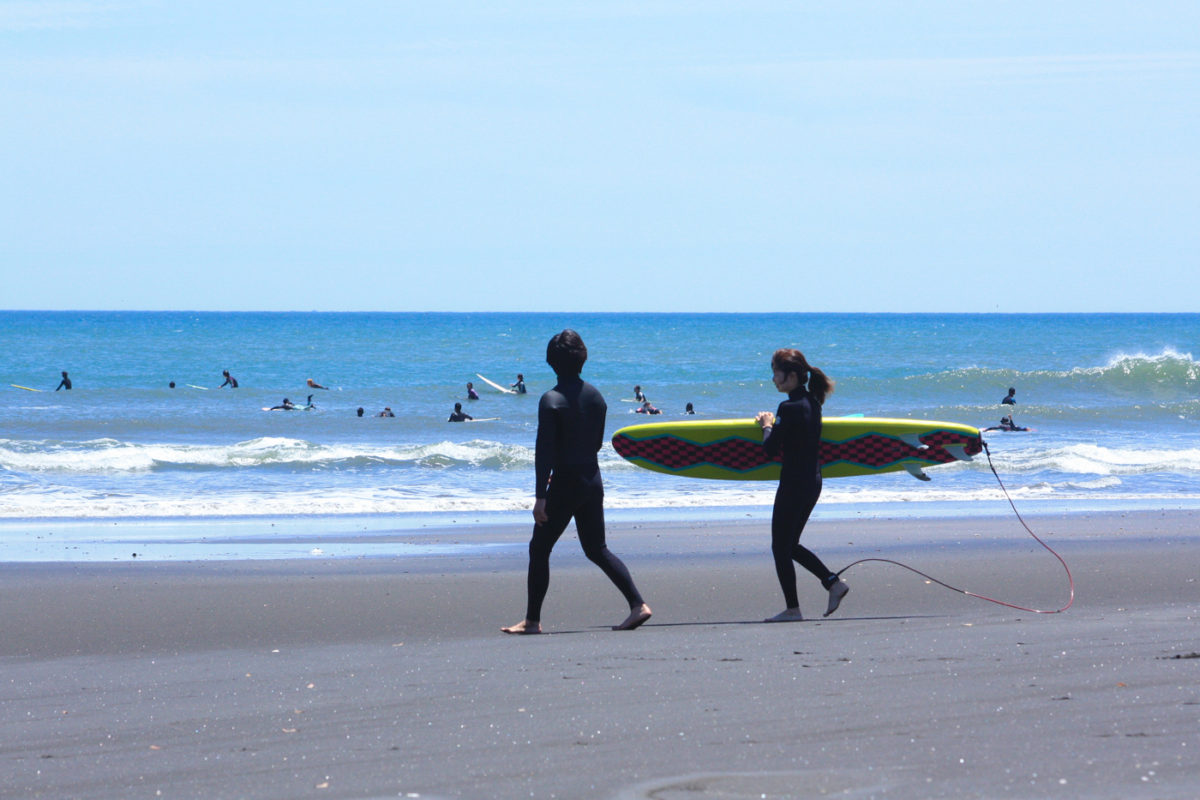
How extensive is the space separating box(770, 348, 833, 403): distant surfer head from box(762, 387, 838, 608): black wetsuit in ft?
0.17

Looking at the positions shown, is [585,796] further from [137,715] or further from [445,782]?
[137,715]

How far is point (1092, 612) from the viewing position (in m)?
6.36

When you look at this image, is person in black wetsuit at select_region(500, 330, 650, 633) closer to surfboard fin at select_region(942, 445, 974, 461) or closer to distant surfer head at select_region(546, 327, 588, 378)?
distant surfer head at select_region(546, 327, 588, 378)

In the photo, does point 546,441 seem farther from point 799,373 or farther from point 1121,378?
point 1121,378

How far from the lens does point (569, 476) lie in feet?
19.1

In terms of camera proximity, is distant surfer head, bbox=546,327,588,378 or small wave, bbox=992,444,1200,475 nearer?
distant surfer head, bbox=546,327,588,378

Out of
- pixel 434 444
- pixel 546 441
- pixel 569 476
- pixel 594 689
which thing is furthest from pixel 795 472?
pixel 434 444

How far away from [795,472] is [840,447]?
6.37 feet

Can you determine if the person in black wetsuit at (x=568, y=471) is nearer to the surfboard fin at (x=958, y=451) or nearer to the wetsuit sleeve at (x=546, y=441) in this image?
the wetsuit sleeve at (x=546, y=441)

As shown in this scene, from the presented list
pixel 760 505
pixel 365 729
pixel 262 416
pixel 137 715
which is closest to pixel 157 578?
pixel 137 715

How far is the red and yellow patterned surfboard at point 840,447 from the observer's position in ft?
25.9

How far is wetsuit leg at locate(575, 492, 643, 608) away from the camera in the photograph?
5883mm

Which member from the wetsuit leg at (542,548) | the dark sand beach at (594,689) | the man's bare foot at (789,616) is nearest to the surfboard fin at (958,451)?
the dark sand beach at (594,689)

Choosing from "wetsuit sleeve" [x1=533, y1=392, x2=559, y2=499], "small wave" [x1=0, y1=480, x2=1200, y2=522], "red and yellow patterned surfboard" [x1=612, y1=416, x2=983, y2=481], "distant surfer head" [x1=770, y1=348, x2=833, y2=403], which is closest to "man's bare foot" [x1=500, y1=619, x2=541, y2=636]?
"wetsuit sleeve" [x1=533, y1=392, x2=559, y2=499]
